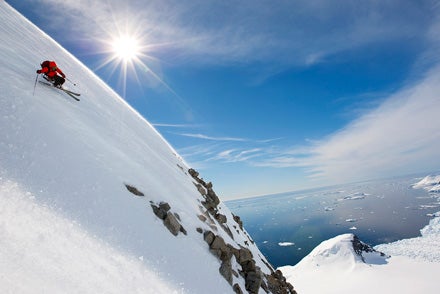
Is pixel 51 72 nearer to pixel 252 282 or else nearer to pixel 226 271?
pixel 226 271

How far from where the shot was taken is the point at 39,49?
11.6 meters

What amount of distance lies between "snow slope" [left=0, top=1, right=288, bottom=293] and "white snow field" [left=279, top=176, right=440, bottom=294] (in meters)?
61.5

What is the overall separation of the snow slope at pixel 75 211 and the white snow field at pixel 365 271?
2422 inches

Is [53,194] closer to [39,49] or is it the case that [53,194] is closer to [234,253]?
[234,253]

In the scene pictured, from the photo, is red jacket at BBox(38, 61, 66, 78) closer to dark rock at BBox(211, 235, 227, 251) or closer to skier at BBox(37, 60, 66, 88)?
skier at BBox(37, 60, 66, 88)

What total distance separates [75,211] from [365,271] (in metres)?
80.5

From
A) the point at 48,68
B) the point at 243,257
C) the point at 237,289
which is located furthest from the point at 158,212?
the point at 48,68

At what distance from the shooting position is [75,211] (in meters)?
5.07

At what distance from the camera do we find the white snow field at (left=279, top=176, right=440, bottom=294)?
51.6m

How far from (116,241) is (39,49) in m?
11.7

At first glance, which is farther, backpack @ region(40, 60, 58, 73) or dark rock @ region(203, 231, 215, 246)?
dark rock @ region(203, 231, 215, 246)

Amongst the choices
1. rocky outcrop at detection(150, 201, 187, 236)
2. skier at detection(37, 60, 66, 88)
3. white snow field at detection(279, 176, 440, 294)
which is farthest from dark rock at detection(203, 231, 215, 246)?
white snow field at detection(279, 176, 440, 294)

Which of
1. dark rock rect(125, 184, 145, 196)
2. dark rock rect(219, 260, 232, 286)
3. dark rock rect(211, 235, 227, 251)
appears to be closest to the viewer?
dark rock rect(125, 184, 145, 196)

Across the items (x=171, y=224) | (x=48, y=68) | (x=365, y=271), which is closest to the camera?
(x=171, y=224)
